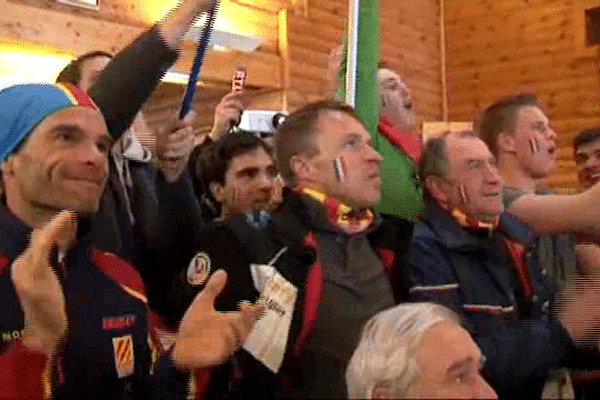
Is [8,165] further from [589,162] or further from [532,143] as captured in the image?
[589,162]

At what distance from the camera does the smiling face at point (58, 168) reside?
1257 millimetres

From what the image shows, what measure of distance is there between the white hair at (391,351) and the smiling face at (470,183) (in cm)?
59

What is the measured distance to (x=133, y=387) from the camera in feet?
4.38

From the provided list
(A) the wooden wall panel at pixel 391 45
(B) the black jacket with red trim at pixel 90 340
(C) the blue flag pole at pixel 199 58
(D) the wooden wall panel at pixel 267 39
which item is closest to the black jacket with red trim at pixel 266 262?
(B) the black jacket with red trim at pixel 90 340

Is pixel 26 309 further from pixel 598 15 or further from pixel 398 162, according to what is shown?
pixel 598 15

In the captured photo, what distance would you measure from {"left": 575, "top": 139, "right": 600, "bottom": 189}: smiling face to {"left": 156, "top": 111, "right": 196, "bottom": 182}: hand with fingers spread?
139cm

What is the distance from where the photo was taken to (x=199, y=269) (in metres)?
1.52

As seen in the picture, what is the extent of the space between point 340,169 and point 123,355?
52cm

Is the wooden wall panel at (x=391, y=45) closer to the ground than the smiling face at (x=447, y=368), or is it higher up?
higher up

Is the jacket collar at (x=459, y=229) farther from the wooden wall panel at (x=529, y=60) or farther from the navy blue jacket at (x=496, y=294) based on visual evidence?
the wooden wall panel at (x=529, y=60)

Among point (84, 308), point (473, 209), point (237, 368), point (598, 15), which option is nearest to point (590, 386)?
point (473, 209)

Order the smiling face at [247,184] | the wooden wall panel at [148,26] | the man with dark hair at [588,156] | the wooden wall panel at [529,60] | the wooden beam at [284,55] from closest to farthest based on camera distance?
1. the smiling face at [247,184]
2. the man with dark hair at [588,156]
3. the wooden wall panel at [148,26]
4. the wooden beam at [284,55]
5. the wooden wall panel at [529,60]

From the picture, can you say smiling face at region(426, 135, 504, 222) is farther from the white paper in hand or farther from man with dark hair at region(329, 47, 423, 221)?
the white paper in hand

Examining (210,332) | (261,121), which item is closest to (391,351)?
(210,332)
